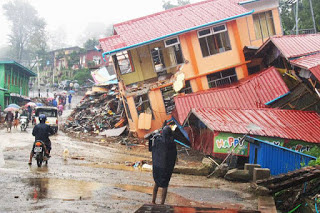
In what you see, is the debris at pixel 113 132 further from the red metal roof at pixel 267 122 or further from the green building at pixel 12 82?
the green building at pixel 12 82

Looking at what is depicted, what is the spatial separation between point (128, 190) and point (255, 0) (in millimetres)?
20755

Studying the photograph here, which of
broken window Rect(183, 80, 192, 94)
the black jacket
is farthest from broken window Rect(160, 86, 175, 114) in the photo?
the black jacket

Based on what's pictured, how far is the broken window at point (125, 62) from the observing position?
24.5m

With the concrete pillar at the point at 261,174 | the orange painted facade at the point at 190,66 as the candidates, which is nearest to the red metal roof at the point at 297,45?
the orange painted facade at the point at 190,66

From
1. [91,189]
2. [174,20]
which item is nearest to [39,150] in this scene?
[91,189]

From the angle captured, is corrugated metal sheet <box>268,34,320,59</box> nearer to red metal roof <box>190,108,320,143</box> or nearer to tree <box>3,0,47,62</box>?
red metal roof <box>190,108,320,143</box>

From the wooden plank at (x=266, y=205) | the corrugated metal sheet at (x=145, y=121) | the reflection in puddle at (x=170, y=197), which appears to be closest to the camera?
the wooden plank at (x=266, y=205)

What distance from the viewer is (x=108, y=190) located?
333 inches

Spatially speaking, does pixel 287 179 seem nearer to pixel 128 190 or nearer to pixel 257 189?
pixel 257 189

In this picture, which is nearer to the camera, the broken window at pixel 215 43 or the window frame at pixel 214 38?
the window frame at pixel 214 38

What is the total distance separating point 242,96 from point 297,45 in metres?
3.96

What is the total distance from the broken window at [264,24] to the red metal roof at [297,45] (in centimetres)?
575

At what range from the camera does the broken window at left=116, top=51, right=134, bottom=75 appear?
24.5m

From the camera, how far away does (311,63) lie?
51.4 ft
